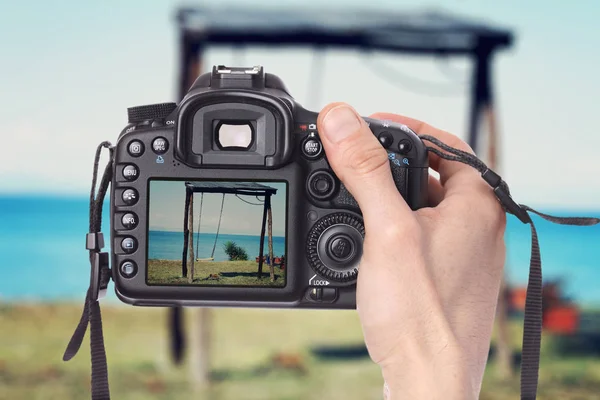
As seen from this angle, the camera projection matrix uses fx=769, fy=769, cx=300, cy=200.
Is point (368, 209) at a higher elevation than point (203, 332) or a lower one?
higher

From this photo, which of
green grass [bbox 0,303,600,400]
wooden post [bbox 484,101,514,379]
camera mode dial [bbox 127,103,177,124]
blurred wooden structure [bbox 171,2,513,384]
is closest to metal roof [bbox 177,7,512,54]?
blurred wooden structure [bbox 171,2,513,384]

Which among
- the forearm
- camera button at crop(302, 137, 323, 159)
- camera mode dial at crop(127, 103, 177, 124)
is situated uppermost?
camera mode dial at crop(127, 103, 177, 124)

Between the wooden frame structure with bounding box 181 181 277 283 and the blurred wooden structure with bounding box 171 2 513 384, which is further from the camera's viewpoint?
the blurred wooden structure with bounding box 171 2 513 384

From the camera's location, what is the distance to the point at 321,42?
2.42m

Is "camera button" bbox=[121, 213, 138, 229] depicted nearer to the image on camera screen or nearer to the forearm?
the image on camera screen

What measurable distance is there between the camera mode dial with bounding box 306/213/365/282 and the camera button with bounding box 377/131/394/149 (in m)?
0.08

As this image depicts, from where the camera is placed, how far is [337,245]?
2.36 feet

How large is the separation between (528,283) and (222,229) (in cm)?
29

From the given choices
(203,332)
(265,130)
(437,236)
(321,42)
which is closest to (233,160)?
(265,130)

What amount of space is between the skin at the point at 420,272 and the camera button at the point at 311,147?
22 mm

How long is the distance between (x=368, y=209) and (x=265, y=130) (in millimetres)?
128

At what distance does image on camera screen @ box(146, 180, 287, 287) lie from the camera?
0.71m

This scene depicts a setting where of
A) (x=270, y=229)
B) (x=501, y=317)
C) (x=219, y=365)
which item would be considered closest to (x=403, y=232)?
(x=270, y=229)

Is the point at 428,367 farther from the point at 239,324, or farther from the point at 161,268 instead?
the point at 239,324
